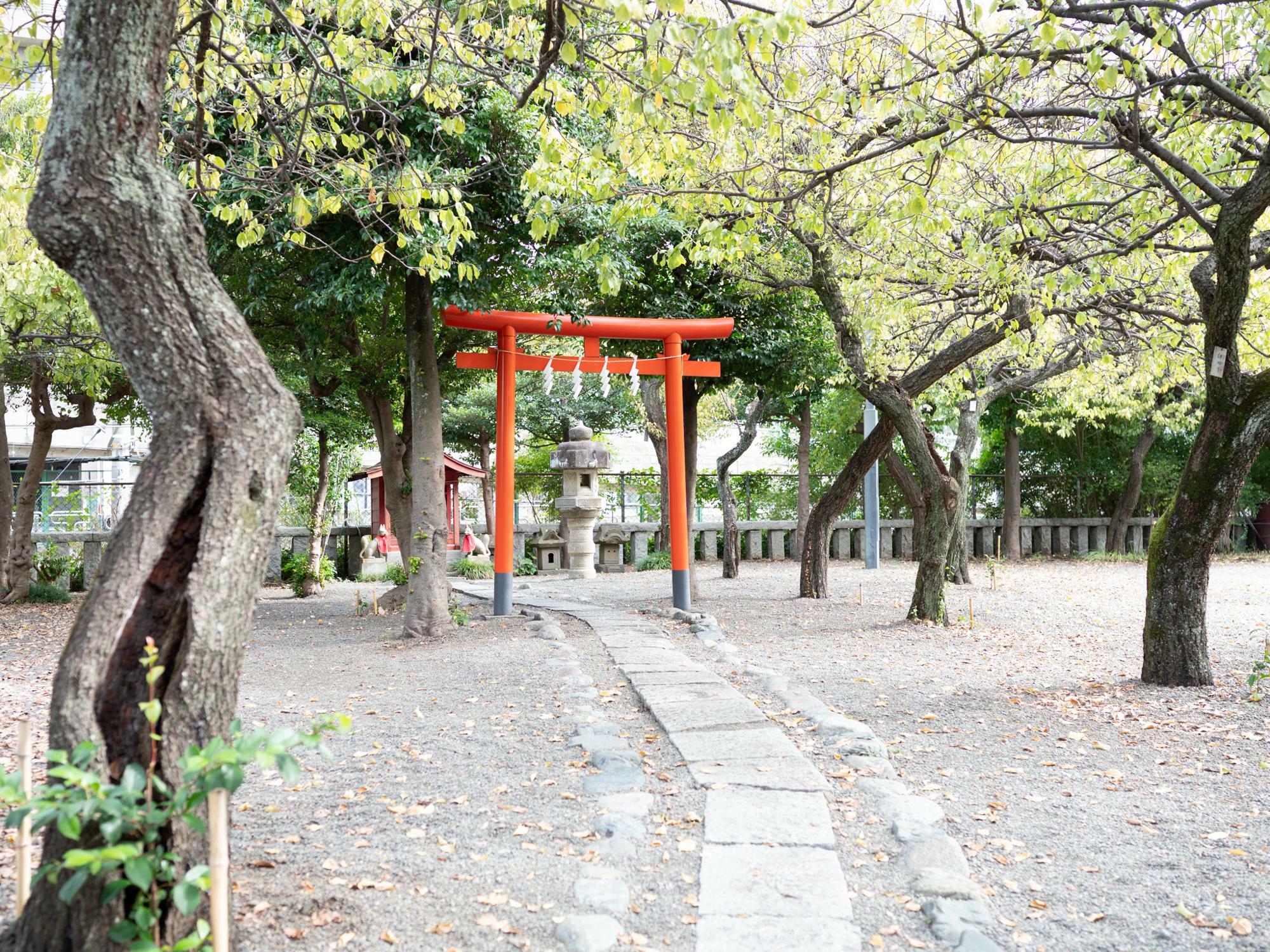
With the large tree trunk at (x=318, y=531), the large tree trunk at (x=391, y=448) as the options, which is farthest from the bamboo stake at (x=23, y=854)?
the large tree trunk at (x=318, y=531)

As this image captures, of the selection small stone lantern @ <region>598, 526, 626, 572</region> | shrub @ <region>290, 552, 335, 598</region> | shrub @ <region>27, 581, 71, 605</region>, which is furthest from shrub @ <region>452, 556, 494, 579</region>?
shrub @ <region>27, 581, 71, 605</region>

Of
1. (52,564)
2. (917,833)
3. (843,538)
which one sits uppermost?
(843,538)

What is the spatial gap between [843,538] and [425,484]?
41.6ft

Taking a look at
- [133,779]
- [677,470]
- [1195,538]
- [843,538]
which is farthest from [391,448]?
[843,538]

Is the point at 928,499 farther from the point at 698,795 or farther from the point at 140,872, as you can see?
the point at 140,872

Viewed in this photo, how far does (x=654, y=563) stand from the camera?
1767cm

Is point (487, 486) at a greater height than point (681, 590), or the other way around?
point (487, 486)

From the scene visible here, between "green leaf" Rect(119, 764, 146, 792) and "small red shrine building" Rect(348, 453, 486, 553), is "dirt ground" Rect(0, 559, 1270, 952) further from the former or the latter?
"small red shrine building" Rect(348, 453, 486, 553)

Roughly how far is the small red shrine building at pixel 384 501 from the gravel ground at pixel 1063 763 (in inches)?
358

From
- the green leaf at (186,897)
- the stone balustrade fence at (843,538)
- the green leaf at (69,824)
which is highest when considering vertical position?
the stone balustrade fence at (843,538)

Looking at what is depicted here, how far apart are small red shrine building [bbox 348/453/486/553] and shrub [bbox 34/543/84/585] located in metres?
4.90

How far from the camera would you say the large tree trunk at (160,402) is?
7.99ft

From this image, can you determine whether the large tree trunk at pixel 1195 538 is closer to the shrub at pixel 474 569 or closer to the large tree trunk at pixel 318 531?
the large tree trunk at pixel 318 531

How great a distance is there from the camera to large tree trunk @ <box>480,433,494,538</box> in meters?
18.4
